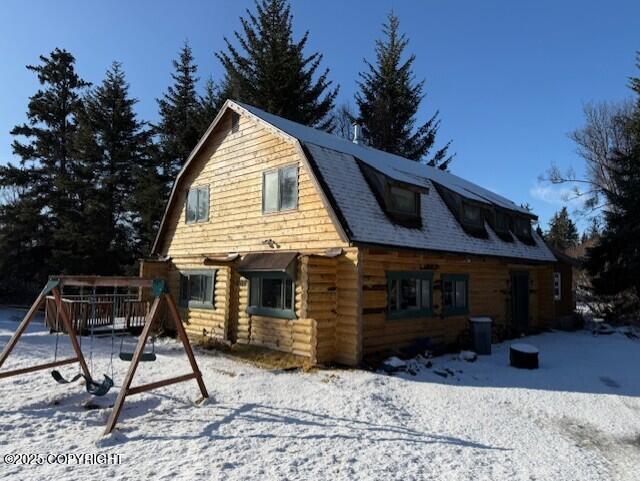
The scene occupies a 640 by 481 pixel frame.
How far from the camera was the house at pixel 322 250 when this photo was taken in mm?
10570

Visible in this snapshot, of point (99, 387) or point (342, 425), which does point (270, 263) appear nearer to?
point (99, 387)

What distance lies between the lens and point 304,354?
10.9 meters

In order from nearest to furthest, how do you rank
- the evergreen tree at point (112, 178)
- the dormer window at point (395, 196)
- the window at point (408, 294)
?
the window at point (408, 294) → the dormer window at point (395, 196) → the evergreen tree at point (112, 178)

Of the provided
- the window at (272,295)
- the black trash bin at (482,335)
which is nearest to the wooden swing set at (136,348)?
the window at (272,295)

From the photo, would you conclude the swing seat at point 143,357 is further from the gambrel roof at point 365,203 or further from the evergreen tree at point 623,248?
the evergreen tree at point 623,248

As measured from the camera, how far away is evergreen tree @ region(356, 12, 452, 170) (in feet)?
103

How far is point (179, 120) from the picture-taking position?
28906 millimetres

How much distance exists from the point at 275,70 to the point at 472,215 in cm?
1702

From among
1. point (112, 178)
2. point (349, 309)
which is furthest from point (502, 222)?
point (112, 178)

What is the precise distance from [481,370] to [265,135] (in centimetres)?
882

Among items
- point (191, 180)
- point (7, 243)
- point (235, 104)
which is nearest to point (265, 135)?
point (235, 104)

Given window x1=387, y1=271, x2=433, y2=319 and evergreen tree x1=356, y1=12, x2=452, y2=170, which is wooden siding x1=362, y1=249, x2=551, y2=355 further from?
evergreen tree x1=356, y1=12, x2=452, y2=170

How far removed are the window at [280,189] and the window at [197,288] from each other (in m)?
3.20

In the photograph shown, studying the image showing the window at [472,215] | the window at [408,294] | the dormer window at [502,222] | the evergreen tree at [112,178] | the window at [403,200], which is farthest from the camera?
the evergreen tree at [112,178]
